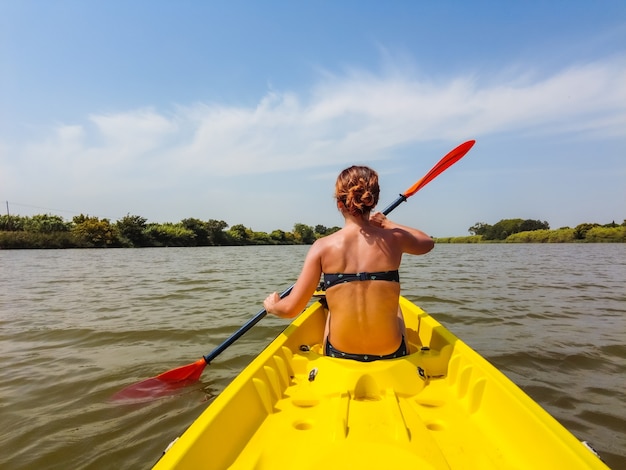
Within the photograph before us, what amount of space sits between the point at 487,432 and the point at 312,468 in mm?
1049

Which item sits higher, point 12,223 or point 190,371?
point 12,223

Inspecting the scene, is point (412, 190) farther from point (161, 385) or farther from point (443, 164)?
point (161, 385)

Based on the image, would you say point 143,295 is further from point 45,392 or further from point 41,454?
point 41,454

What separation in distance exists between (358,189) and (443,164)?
8.13 feet

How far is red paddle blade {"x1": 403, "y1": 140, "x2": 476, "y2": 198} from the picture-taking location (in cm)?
448

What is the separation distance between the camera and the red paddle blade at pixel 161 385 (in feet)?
12.7

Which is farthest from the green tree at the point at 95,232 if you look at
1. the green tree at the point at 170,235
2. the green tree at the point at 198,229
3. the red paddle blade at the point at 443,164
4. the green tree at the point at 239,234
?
the red paddle blade at the point at 443,164

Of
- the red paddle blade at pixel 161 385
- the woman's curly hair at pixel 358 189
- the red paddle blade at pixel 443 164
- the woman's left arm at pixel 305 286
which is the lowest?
the red paddle blade at pixel 161 385

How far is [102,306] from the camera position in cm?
817

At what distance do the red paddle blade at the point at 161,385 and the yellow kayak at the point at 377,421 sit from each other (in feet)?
5.35

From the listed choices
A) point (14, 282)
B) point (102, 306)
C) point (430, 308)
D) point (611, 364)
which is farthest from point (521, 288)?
point (14, 282)

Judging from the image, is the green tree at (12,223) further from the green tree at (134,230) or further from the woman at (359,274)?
the woman at (359,274)

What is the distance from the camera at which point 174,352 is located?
5223 mm

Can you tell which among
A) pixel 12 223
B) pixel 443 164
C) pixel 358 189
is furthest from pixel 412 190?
pixel 12 223
